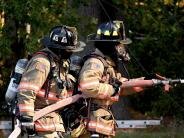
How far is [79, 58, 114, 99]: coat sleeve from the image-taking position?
770cm

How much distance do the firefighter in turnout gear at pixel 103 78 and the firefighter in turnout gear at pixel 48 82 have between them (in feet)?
0.77

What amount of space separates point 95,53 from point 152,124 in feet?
17.4

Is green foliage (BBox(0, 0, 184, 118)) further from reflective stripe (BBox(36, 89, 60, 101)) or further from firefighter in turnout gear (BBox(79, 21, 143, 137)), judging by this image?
reflective stripe (BBox(36, 89, 60, 101))

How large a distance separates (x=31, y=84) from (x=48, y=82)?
0.88 feet

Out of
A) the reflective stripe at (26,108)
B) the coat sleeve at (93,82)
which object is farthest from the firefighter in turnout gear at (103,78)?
the reflective stripe at (26,108)

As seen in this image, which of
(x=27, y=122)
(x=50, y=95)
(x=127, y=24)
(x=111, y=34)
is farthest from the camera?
(x=127, y=24)

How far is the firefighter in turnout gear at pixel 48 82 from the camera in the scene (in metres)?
7.27

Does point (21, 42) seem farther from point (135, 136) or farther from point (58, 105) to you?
point (58, 105)

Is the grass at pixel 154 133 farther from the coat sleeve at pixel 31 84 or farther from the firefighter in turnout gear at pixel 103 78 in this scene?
the coat sleeve at pixel 31 84

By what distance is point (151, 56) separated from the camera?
17.9m

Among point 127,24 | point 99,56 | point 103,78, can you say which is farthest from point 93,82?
point 127,24

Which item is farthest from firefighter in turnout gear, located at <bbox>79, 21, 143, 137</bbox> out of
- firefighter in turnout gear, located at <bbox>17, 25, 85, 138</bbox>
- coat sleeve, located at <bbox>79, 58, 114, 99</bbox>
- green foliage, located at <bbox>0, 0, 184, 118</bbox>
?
green foliage, located at <bbox>0, 0, 184, 118</bbox>

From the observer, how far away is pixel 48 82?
7488mm

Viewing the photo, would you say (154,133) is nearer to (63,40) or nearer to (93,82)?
(93,82)
